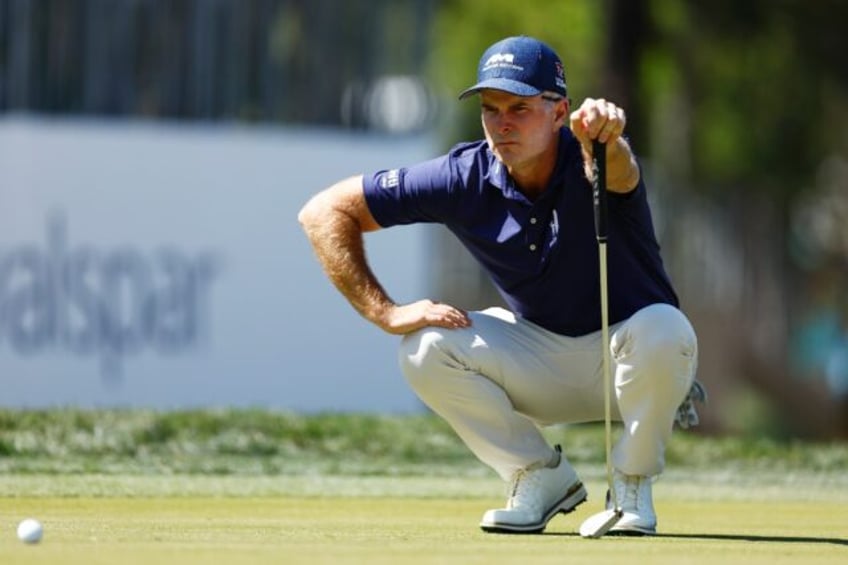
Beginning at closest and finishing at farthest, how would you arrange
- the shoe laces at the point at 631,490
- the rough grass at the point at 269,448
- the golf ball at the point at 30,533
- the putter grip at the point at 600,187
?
the golf ball at the point at 30,533, the putter grip at the point at 600,187, the shoe laces at the point at 631,490, the rough grass at the point at 269,448

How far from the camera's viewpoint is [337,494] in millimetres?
7941

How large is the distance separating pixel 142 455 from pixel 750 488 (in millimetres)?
2605

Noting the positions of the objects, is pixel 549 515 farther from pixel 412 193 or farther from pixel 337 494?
pixel 337 494

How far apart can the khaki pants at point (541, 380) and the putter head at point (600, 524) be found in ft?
0.73

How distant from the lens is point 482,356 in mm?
6707

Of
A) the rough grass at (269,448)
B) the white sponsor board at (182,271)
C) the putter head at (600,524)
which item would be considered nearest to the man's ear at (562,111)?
the putter head at (600,524)

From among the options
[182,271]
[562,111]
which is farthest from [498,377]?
[182,271]

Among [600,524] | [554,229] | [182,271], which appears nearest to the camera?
[600,524]

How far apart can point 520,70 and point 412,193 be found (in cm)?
56

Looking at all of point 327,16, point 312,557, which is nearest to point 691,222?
point 327,16

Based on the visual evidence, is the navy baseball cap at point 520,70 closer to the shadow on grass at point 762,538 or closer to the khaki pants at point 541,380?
the khaki pants at point 541,380

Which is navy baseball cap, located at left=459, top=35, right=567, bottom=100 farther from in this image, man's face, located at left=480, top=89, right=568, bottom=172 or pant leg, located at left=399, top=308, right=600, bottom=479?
pant leg, located at left=399, top=308, right=600, bottom=479

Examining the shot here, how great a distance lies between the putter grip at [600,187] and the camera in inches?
244

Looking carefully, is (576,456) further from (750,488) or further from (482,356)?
(482,356)
